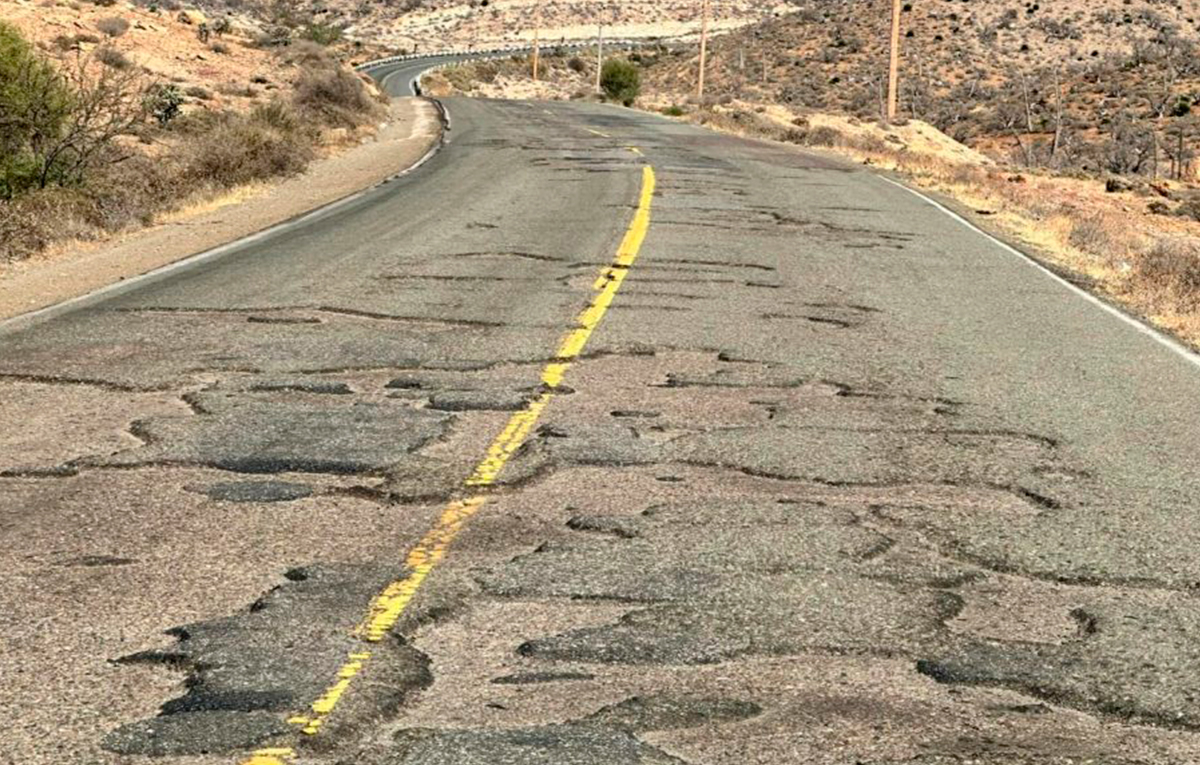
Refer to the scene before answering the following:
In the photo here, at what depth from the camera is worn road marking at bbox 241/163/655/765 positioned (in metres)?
4.57

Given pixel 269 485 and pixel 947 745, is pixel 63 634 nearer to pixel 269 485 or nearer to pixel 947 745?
pixel 269 485

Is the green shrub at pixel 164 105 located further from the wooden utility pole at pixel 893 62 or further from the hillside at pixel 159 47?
the wooden utility pole at pixel 893 62

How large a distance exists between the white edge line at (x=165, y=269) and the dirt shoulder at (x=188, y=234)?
0.43 feet

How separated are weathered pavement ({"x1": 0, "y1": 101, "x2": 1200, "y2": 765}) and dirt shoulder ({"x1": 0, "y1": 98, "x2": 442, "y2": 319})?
1.13 metres

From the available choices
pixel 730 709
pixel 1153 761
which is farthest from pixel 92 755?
pixel 1153 761

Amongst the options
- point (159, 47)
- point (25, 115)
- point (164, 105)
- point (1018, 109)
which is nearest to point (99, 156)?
point (25, 115)

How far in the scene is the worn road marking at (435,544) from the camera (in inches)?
180

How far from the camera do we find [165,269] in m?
15.1

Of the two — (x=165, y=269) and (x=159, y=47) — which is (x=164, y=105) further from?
(x=165, y=269)

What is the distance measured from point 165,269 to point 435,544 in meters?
9.66

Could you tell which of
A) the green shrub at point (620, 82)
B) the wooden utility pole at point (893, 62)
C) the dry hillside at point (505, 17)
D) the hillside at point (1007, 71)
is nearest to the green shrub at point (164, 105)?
the wooden utility pole at point (893, 62)

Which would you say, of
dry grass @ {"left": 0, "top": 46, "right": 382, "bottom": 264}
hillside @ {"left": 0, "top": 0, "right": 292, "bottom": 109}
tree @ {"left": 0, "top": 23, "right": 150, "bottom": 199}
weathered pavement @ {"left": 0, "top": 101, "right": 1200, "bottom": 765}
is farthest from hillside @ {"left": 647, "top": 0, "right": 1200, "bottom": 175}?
weathered pavement @ {"left": 0, "top": 101, "right": 1200, "bottom": 765}

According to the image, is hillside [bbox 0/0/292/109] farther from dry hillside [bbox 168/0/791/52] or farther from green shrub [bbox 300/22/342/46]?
dry hillside [bbox 168/0/791/52]

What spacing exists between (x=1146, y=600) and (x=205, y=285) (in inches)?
383
